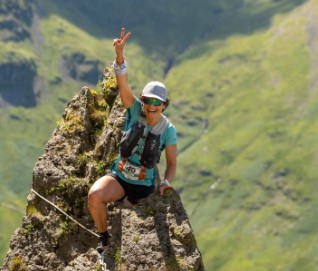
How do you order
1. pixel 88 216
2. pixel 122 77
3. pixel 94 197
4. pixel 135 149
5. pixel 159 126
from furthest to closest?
pixel 88 216 < pixel 159 126 < pixel 122 77 < pixel 135 149 < pixel 94 197

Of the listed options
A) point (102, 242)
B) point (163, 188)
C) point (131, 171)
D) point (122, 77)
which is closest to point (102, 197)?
point (131, 171)

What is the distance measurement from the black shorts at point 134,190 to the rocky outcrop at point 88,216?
141 mm

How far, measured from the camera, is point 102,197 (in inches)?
643

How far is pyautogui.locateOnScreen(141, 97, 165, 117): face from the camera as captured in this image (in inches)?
655

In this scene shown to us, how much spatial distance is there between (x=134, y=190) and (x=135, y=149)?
42.0 inches

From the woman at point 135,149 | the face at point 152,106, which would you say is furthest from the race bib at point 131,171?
the face at point 152,106

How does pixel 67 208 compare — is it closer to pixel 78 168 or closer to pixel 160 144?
pixel 78 168

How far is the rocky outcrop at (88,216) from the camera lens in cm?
1617

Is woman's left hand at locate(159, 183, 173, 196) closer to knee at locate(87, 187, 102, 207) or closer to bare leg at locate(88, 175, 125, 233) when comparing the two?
bare leg at locate(88, 175, 125, 233)

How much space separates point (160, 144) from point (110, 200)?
1.79 meters

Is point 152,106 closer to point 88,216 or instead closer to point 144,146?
point 144,146

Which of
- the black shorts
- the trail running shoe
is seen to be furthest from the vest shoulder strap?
the trail running shoe

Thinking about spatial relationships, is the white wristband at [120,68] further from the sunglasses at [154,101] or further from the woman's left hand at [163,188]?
the woman's left hand at [163,188]

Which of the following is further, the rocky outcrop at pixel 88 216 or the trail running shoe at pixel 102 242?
the trail running shoe at pixel 102 242
